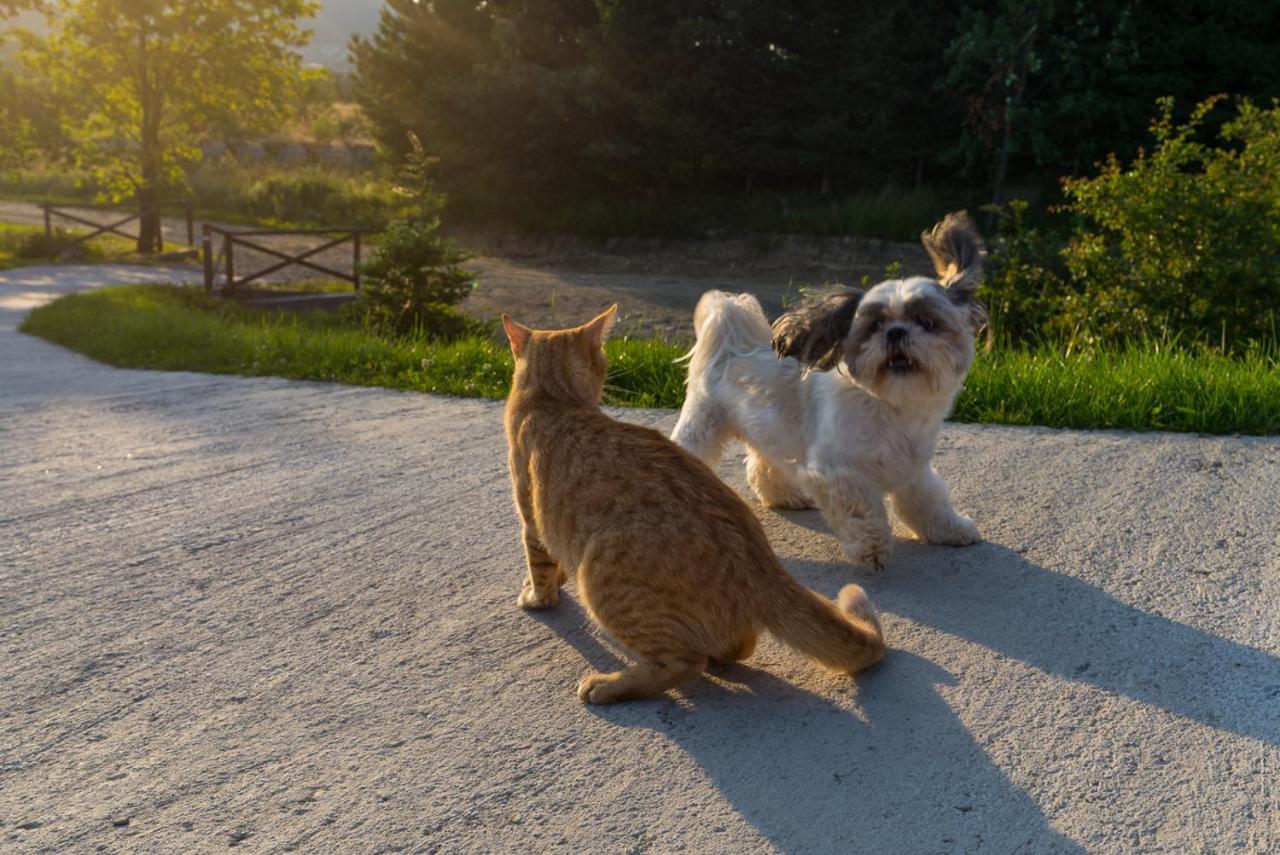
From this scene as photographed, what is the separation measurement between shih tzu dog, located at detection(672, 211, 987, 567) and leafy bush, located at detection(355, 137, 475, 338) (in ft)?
24.1

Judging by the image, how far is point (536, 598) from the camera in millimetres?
4281

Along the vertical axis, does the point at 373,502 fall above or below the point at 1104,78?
below

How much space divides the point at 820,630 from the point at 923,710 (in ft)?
1.40

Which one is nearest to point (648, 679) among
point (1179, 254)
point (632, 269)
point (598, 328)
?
point (598, 328)

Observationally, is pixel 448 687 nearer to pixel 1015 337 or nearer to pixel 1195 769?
pixel 1195 769

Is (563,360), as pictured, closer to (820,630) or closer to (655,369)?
(820,630)

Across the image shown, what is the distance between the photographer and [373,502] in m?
5.57

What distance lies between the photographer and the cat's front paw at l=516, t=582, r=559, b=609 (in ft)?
14.0

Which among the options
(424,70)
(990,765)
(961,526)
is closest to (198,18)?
(424,70)

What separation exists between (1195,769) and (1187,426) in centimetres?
398

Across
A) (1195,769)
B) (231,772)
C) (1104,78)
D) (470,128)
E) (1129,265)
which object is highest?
(1104,78)

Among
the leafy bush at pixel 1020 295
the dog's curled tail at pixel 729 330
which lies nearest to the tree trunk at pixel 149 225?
the leafy bush at pixel 1020 295

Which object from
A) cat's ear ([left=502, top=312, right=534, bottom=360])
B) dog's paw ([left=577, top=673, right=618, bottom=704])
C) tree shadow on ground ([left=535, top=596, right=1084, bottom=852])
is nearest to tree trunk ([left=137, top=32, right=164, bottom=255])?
cat's ear ([left=502, top=312, right=534, bottom=360])

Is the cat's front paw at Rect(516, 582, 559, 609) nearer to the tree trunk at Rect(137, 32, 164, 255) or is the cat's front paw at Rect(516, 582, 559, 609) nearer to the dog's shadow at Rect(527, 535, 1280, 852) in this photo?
the dog's shadow at Rect(527, 535, 1280, 852)
